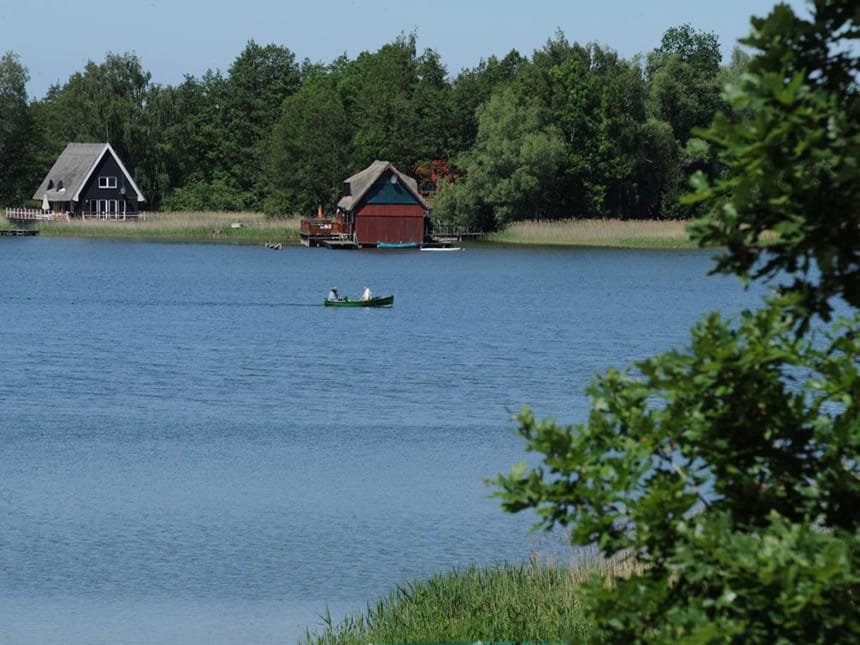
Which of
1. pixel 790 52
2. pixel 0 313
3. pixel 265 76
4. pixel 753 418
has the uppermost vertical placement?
pixel 265 76

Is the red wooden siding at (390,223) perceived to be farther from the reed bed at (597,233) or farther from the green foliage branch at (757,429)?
the green foliage branch at (757,429)

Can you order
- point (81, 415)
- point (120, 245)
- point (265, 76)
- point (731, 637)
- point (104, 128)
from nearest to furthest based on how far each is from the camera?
1. point (731, 637)
2. point (81, 415)
3. point (120, 245)
4. point (104, 128)
5. point (265, 76)

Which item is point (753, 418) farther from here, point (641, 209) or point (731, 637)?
point (641, 209)

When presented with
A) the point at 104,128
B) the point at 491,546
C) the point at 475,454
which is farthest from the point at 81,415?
the point at 104,128

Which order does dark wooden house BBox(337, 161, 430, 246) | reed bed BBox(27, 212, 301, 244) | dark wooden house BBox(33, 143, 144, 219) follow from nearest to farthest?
1. dark wooden house BBox(337, 161, 430, 246)
2. reed bed BBox(27, 212, 301, 244)
3. dark wooden house BBox(33, 143, 144, 219)

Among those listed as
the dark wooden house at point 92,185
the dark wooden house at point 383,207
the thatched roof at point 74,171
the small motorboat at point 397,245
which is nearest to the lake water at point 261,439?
the dark wooden house at point 383,207

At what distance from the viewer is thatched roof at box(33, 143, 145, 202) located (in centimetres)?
13312

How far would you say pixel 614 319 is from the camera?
209ft

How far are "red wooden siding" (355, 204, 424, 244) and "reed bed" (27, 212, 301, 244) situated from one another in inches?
447

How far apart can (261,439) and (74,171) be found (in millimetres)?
107709

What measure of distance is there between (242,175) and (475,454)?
11759 centimetres

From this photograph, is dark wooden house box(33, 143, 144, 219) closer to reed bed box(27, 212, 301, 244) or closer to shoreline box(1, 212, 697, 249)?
reed bed box(27, 212, 301, 244)

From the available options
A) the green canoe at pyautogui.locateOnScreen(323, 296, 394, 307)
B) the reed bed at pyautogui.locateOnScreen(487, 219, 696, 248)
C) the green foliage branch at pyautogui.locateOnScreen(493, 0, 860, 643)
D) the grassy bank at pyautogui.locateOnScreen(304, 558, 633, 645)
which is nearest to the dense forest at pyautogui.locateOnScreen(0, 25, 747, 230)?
the reed bed at pyautogui.locateOnScreen(487, 219, 696, 248)

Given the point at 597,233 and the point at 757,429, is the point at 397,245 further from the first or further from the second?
the point at 757,429
